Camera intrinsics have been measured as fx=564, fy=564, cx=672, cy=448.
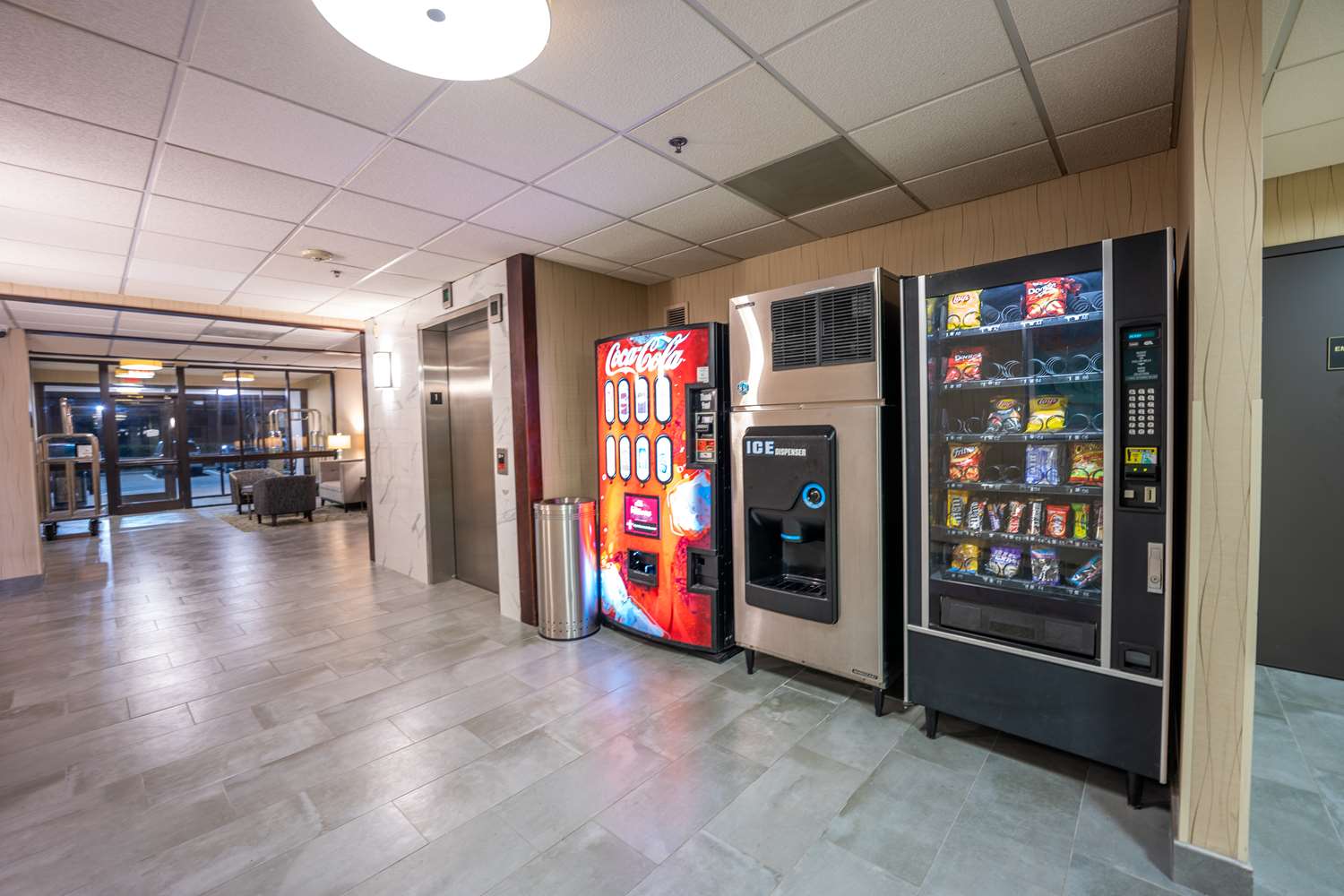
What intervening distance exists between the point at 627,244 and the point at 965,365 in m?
2.23

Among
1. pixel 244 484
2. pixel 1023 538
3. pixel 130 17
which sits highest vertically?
pixel 130 17

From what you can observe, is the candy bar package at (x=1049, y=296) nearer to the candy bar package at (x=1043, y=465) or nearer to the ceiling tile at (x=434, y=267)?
the candy bar package at (x=1043, y=465)

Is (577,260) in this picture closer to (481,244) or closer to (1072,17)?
(481,244)

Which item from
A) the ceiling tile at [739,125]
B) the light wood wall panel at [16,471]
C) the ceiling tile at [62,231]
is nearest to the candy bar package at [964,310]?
the ceiling tile at [739,125]

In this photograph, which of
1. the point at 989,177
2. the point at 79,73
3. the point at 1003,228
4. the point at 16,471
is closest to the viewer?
the point at 79,73

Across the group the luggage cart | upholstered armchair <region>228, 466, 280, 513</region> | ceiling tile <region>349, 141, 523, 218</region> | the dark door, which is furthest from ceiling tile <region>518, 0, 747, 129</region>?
upholstered armchair <region>228, 466, 280, 513</region>

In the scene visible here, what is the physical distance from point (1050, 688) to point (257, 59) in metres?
3.48

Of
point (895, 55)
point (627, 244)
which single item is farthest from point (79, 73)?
point (895, 55)

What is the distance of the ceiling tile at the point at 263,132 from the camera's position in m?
1.97

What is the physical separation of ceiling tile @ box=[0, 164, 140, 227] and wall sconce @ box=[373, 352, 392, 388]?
2.44m

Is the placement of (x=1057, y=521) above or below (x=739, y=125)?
below

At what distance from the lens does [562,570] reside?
3719mm

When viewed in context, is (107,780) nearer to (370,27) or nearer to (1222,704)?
(370,27)

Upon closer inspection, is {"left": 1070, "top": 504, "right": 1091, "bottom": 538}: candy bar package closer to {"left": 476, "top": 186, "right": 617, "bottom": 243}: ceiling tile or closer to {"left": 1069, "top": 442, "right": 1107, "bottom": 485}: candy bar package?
{"left": 1069, "top": 442, "right": 1107, "bottom": 485}: candy bar package
